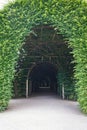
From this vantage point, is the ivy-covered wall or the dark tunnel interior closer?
the ivy-covered wall

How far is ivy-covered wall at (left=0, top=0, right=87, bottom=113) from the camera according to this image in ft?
22.4

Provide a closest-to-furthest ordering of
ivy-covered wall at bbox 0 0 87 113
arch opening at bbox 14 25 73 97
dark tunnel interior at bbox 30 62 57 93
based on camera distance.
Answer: ivy-covered wall at bbox 0 0 87 113 → arch opening at bbox 14 25 73 97 → dark tunnel interior at bbox 30 62 57 93

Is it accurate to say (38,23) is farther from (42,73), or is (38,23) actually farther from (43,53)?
(42,73)

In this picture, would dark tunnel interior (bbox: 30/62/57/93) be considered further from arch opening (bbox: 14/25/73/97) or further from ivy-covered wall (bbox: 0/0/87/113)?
ivy-covered wall (bbox: 0/0/87/113)

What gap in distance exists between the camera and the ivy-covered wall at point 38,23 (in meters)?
6.84

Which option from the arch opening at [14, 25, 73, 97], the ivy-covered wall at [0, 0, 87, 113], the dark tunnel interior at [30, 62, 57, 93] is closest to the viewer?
the ivy-covered wall at [0, 0, 87, 113]

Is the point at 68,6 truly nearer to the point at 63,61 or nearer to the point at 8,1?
the point at 8,1

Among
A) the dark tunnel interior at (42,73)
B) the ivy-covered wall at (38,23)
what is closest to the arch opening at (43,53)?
the ivy-covered wall at (38,23)

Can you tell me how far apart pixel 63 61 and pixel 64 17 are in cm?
520

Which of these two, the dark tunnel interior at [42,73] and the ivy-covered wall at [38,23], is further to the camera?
the dark tunnel interior at [42,73]

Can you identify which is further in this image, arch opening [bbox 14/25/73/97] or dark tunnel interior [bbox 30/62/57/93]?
dark tunnel interior [bbox 30/62/57/93]

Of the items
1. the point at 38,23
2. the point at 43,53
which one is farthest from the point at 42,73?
the point at 38,23

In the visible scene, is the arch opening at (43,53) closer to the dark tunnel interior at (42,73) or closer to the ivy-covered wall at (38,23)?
the ivy-covered wall at (38,23)

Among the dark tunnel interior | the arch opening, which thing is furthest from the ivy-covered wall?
the dark tunnel interior
